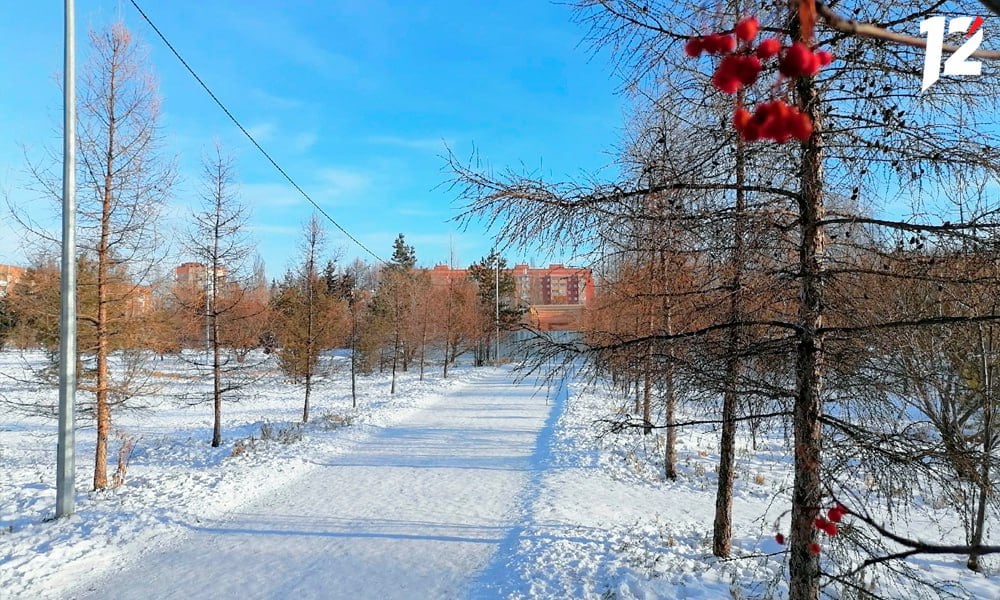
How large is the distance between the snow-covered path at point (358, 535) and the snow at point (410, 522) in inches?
1.2

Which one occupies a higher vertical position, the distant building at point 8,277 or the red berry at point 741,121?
the distant building at point 8,277

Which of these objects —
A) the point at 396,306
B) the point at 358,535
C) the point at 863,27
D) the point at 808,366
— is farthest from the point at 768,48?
the point at 396,306

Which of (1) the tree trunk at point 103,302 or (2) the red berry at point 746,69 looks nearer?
(2) the red berry at point 746,69

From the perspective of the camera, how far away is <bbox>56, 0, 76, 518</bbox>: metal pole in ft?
22.8

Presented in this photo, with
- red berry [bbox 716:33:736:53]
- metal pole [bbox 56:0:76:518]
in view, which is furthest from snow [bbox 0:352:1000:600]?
red berry [bbox 716:33:736:53]

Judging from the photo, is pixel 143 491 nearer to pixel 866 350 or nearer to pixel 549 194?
pixel 549 194

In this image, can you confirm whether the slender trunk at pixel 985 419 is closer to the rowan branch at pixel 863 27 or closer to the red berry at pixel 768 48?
the rowan branch at pixel 863 27

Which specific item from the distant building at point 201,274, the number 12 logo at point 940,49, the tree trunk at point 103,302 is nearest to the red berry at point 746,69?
the number 12 logo at point 940,49

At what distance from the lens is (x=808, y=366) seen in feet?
10.7

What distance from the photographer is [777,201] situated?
148 inches

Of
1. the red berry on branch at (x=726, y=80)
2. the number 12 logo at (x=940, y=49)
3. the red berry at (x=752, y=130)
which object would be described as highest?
the number 12 logo at (x=940, y=49)

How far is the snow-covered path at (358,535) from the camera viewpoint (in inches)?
209

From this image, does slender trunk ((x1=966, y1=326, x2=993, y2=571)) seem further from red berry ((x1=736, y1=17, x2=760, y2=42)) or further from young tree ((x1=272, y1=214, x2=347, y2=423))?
young tree ((x1=272, y1=214, x2=347, y2=423))

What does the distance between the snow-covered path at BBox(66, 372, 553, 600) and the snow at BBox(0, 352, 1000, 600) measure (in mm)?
30
